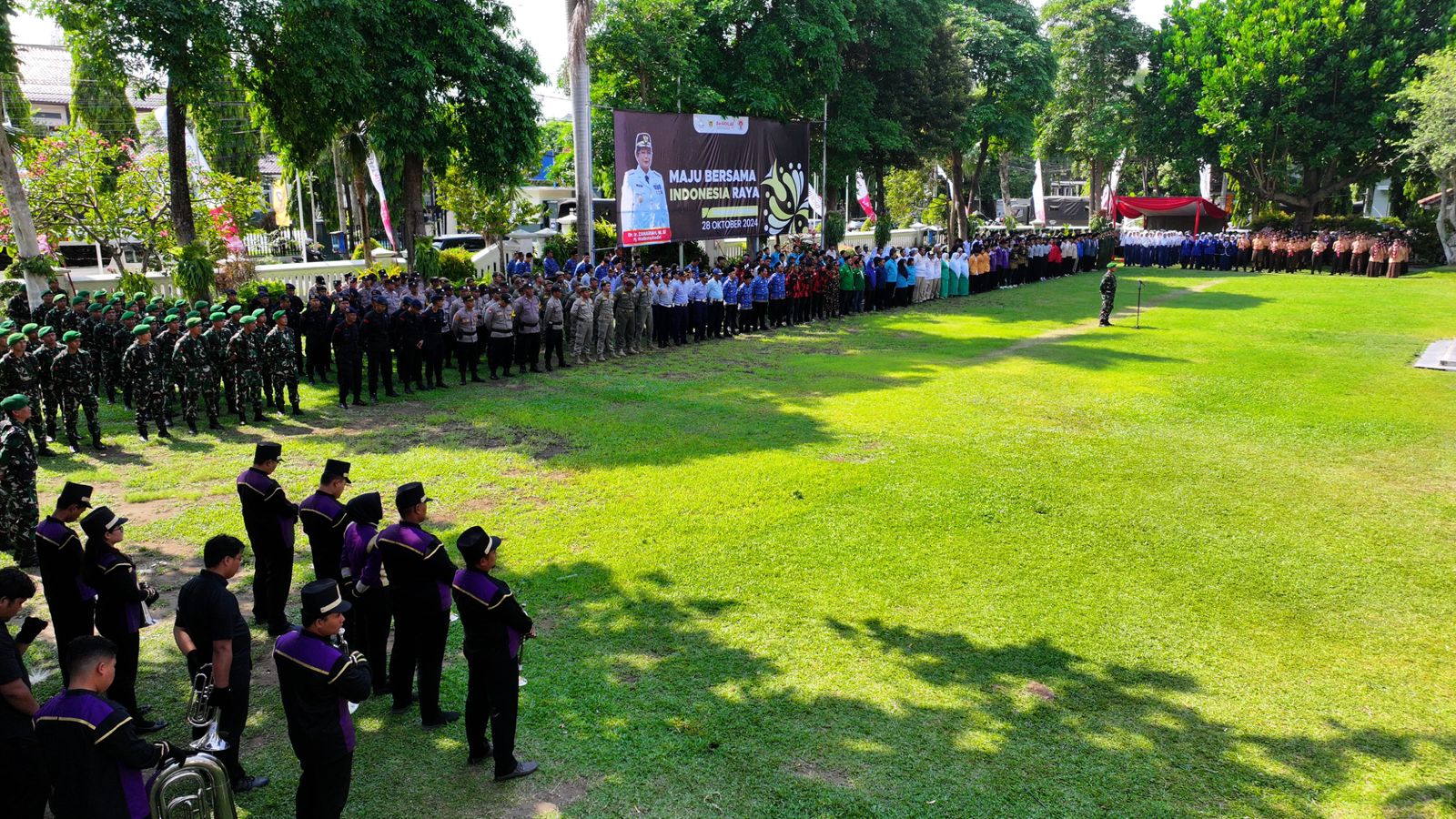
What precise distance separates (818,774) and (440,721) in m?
2.41

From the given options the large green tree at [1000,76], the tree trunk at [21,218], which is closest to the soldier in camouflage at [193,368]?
the tree trunk at [21,218]

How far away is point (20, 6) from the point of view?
16.3m

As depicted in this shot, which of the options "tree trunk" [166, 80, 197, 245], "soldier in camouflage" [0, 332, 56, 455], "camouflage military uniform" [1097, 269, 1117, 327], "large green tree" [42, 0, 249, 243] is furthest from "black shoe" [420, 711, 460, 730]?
"camouflage military uniform" [1097, 269, 1117, 327]

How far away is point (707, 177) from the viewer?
2497 centimetres

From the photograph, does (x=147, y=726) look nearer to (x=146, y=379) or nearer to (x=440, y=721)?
(x=440, y=721)

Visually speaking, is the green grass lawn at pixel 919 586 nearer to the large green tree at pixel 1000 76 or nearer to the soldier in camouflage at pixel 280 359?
Result: the soldier in camouflage at pixel 280 359

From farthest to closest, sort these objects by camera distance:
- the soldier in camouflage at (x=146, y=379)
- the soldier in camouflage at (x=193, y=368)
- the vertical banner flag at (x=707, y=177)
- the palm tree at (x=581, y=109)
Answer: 1. the vertical banner flag at (x=707, y=177)
2. the palm tree at (x=581, y=109)
3. the soldier in camouflage at (x=193, y=368)
4. the soldier in camouflage at (x=146, y=379)

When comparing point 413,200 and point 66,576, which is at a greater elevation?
point 413,200

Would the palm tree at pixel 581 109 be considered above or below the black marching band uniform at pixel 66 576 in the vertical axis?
above

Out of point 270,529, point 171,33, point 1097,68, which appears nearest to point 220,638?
point 270,529

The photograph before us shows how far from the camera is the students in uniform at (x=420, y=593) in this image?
555 cm

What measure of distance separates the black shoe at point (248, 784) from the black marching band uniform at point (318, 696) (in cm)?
78

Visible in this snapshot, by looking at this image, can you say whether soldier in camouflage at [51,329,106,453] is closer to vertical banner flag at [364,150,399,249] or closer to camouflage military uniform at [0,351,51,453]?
camouflage military uniform at [0,351,51,453]

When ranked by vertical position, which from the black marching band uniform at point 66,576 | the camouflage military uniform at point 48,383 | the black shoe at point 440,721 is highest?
the camouflage military uniform at point 48,383
